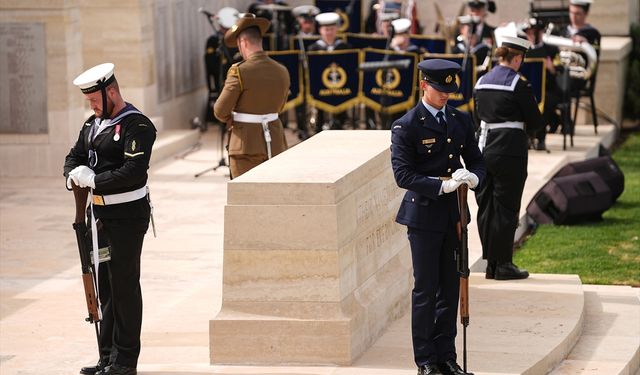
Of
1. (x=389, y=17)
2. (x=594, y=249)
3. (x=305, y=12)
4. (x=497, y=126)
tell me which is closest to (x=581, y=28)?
(x=389, y=17)

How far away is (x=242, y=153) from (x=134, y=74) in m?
7.82

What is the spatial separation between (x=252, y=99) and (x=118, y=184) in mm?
3649

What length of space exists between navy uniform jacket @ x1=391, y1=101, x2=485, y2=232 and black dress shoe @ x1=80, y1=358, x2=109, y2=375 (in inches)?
77.5

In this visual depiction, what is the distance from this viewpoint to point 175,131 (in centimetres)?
2061

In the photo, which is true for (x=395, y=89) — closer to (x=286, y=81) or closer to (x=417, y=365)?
(x=286, y=81)

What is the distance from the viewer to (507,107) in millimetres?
11305

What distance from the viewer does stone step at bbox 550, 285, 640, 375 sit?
948 centimetres

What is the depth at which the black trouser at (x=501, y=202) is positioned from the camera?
11352 mm

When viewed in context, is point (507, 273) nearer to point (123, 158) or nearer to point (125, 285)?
point (125, 285)

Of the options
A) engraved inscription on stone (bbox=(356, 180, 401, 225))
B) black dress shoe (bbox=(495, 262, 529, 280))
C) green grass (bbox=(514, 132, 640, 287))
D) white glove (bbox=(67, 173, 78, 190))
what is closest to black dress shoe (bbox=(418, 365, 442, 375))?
engraved inscription on stone (bbox=(356, 180, 401, 225))

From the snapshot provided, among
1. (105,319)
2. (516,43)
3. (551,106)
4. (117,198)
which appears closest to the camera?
(117,198)

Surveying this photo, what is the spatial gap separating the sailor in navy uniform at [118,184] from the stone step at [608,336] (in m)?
2.63

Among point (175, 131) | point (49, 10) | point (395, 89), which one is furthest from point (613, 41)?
point (49, 10)

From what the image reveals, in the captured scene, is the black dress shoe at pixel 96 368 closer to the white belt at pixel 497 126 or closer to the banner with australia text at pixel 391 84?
the white belt at pixel 497 126
